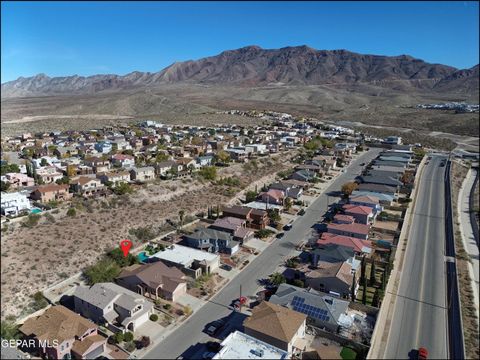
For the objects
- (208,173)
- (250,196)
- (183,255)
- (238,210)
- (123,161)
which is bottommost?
(183,255)

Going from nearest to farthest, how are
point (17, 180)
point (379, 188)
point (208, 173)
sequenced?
point (17, 180)
point (379, 188)
point (208, 173)

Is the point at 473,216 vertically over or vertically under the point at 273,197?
under

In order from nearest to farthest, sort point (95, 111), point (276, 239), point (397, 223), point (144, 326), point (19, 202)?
point (144, 326) → point (19, 202) → point (276, 239) → point (397, 223) → point (95, 111)

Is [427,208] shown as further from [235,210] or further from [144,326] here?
[144,326]

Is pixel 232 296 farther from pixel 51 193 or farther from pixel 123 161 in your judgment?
pixel 123 161

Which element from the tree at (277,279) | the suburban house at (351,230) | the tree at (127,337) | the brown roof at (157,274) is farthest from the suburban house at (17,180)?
the suburban house at (351,230)

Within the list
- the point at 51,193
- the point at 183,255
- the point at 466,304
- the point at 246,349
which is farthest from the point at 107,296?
the point at 466,304

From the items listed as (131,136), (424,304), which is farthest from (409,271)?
(131,136)
